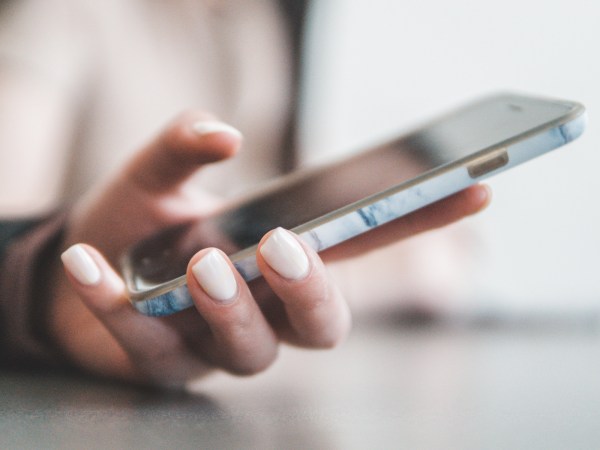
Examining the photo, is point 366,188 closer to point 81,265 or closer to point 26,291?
point 81,265

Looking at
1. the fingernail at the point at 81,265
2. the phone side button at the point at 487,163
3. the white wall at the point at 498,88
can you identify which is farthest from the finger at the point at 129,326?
the white wall at the point at 498,88

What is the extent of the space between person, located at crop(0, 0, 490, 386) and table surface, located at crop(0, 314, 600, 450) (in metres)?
0.03

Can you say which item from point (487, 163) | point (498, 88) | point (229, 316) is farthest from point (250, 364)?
point (498, 88)

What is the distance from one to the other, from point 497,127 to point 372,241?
0.35ft

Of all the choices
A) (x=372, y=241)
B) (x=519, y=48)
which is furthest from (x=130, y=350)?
(x=519, y=48)

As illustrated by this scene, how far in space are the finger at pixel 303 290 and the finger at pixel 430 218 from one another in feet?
0.18

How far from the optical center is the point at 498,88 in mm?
959

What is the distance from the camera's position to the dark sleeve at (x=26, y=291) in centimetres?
43

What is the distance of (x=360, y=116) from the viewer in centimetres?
111

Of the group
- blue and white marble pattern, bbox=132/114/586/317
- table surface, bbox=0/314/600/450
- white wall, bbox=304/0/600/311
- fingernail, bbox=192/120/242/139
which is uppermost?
white wall, bbox=304/0/600/311

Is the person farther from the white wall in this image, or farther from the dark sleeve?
the white wall

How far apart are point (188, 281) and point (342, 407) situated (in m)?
0.10

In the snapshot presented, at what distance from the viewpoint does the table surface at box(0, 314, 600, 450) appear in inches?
9.2

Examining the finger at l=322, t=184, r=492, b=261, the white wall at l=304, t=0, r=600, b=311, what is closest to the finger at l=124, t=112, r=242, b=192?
the finger at l=322, t=184, r=492, b=261
